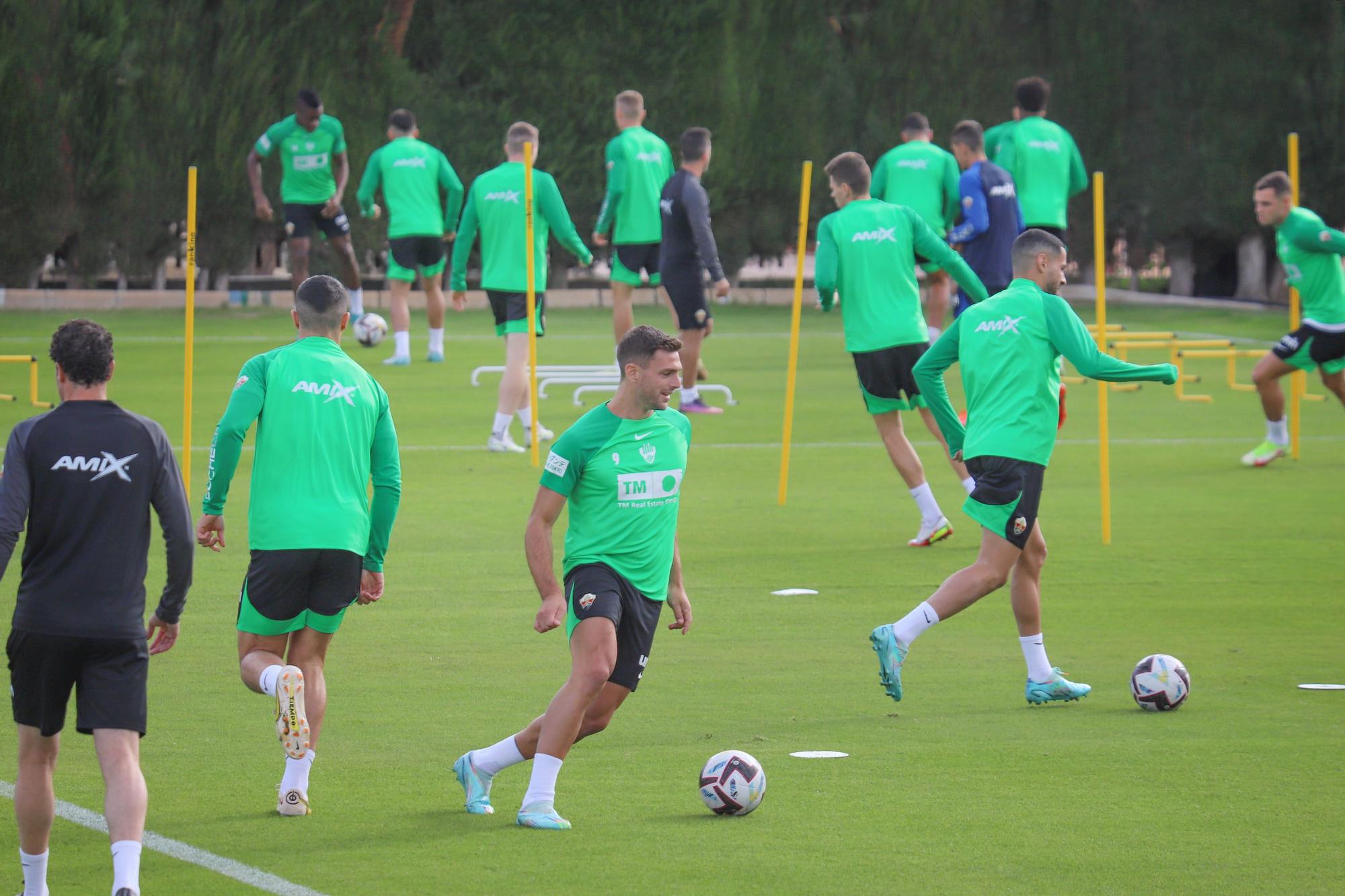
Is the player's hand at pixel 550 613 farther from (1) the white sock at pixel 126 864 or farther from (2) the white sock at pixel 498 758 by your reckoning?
(1) the white sock at pixel 126 864

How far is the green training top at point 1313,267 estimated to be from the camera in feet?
48.7

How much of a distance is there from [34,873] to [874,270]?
779 centimetres

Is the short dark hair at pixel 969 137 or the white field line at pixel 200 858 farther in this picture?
the short dark hair at pixel 969 137

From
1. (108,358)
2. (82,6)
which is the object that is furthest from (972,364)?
(82,6)

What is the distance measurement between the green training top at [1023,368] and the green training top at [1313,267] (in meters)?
7.25

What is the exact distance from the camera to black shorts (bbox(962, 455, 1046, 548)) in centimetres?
804

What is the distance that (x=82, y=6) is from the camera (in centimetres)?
3117

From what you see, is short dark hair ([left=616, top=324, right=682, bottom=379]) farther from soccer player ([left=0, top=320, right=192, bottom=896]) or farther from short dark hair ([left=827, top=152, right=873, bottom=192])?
short dark hair ([left=827, top=152, right=873, bottom=192])

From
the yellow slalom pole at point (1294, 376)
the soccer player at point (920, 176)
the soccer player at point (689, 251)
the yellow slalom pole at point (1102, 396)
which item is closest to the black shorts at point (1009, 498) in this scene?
the yellow slalom pole at point (1102, 396)

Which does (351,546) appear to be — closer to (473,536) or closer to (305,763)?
(305,763)

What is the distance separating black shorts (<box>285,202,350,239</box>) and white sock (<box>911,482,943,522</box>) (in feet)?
39.7

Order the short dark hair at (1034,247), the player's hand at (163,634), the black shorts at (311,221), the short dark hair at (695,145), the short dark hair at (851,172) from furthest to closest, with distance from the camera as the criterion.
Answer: the black shorts at (311,221), the short dark hair at (695,145), the short dark hair at (851,172), the short dark hair at (1034,247), the player's hand at (163,634)

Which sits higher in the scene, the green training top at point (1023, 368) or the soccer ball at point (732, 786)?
the green training top at point (1023, 368)

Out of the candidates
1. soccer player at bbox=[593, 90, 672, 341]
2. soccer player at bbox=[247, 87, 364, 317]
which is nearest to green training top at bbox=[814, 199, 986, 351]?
soccer player at bbox=[593, 90, 672, 341]
